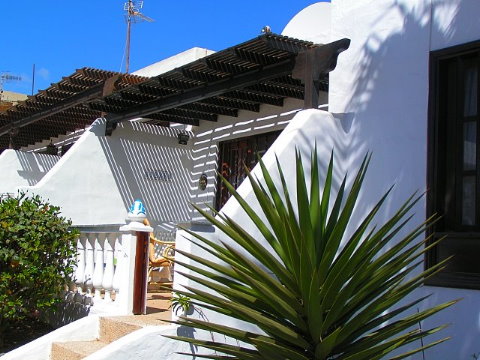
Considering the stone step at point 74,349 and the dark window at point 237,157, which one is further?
the dark window at point 237,157

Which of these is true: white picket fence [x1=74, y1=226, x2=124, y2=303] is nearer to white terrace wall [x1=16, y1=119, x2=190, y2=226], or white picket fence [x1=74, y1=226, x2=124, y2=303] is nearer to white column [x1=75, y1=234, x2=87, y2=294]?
white column [x1=75, y1=234, x2=87, y2=294]

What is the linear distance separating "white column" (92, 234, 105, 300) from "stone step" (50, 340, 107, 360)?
992 mm

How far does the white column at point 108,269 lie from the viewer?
25.2ft

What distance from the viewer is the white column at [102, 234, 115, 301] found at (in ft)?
25.2

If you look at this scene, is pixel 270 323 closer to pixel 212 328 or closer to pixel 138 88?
pixel 212 328

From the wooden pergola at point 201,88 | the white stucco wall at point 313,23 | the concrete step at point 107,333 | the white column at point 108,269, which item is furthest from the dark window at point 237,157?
the concrete step at point 107,333

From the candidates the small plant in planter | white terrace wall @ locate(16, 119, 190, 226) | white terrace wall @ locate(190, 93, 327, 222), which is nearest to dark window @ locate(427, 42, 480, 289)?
the small plant in planter

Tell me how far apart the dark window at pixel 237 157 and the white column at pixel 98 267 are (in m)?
3.40

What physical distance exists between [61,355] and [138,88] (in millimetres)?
4516

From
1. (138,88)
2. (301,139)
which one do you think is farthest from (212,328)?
(138,88)

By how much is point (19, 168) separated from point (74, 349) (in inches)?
335

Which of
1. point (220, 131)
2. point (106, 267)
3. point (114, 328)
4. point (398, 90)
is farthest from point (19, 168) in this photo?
point (398, 90)

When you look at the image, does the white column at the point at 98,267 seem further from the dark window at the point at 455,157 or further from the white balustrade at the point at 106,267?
the dark window at the point at 455,157

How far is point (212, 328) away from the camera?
156 inches
